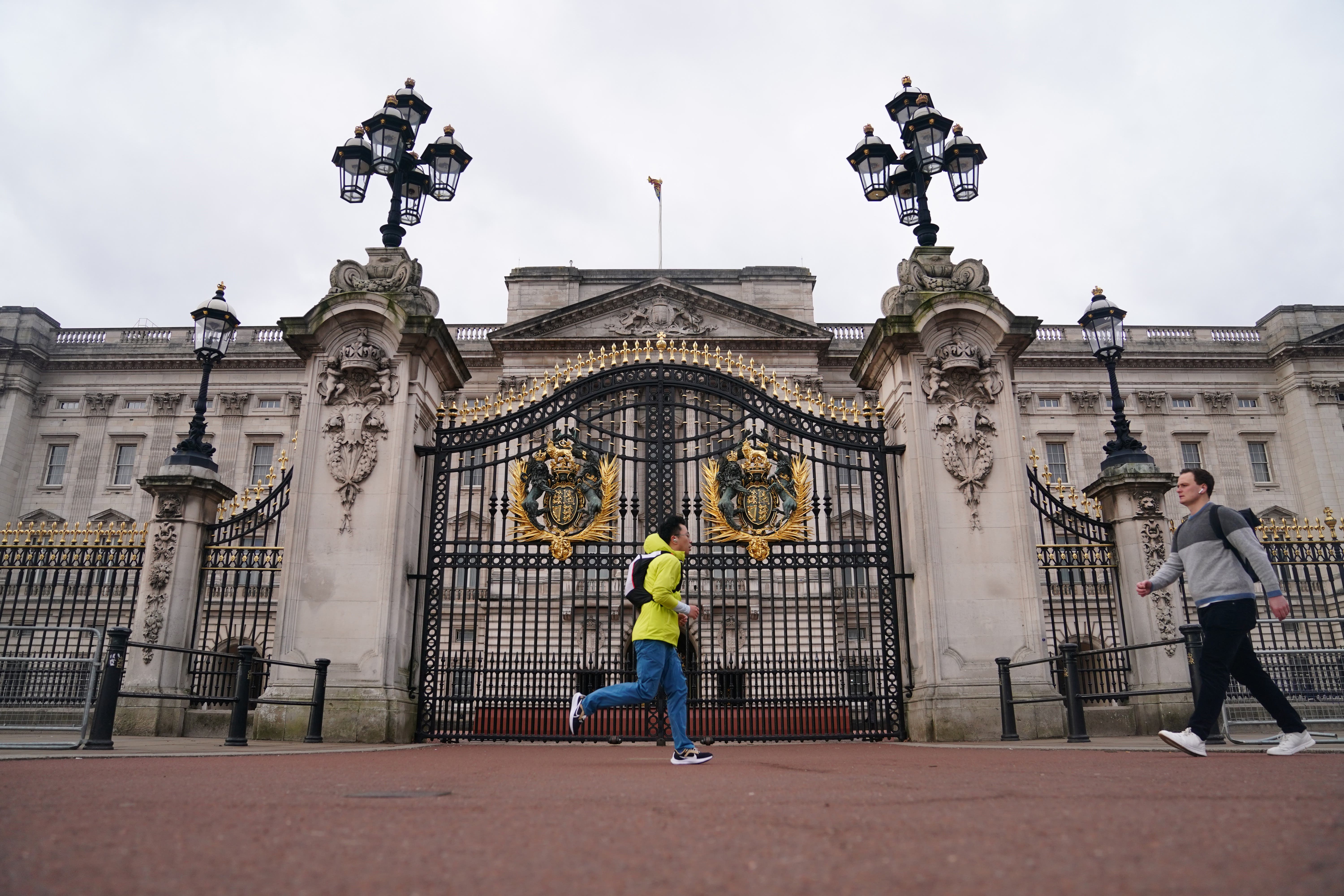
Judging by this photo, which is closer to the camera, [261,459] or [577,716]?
[577,716]

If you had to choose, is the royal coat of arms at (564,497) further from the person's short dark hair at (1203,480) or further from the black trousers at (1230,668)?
the black trousers at (1230,668)

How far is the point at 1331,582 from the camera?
11.8m

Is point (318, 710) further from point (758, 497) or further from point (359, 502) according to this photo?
point (758, 497)

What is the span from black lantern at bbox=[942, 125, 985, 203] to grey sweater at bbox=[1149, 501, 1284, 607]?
6.69 m

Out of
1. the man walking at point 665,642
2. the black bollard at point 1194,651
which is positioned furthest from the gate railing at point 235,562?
the black bollard at point 1194,651

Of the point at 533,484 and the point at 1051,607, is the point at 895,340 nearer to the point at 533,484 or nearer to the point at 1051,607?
the point at 1051,607

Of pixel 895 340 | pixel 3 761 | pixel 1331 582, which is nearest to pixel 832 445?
pixel 895 340

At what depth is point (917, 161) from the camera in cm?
1251

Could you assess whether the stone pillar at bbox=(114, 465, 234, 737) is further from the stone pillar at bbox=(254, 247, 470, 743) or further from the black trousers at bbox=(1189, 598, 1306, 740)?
the black trousers at bbox=(1189, 598, 1306, 740)

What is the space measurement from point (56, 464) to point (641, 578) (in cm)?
4460

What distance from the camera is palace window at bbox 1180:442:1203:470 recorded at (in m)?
40.9

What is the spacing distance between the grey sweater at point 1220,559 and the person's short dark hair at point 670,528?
3.85 meters

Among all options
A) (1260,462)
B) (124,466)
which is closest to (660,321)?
(124,466)

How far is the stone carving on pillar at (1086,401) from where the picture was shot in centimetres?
4031
